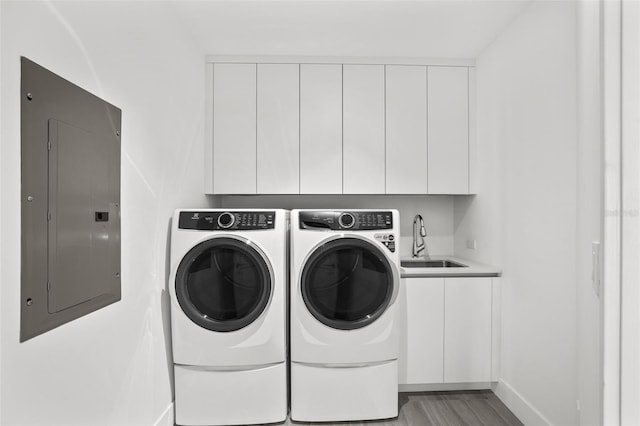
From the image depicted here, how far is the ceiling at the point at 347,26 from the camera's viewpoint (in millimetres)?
2107

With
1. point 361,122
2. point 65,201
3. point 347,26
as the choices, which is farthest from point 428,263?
point 65,201

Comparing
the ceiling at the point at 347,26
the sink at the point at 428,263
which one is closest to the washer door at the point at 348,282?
the sink at the point at 428,263

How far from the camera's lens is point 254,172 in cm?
275

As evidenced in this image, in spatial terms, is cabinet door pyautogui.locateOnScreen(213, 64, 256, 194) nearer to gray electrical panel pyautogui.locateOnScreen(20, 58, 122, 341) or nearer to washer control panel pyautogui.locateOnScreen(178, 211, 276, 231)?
washer control panel pyautogui.locateOnScreen(178, 211, 276, 231)

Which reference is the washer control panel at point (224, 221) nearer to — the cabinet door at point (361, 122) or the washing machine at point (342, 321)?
the washing machine at point (342, 321)

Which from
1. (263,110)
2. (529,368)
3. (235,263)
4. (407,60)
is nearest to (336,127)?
(263,110)

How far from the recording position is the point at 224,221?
2.10 meters

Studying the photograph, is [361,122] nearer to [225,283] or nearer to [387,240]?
[387,240]

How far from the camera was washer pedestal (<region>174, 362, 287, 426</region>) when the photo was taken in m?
2.08

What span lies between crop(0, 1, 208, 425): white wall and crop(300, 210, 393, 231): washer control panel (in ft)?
2.56

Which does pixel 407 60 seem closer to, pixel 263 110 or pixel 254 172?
pixel 263 110

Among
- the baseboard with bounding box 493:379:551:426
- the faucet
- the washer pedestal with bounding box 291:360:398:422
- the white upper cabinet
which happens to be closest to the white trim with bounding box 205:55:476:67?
the white upper cabinet

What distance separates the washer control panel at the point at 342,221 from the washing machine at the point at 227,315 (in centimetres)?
16
